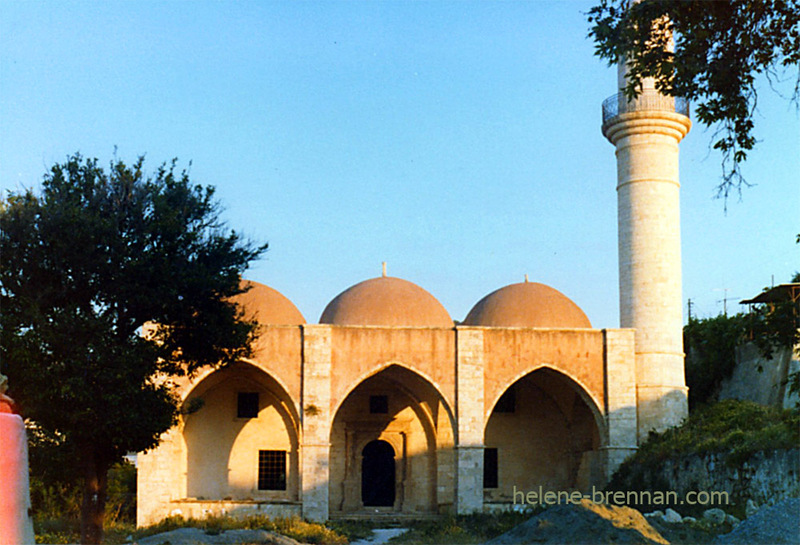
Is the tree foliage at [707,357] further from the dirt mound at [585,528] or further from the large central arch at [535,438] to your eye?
the dirt mound at [585,528]

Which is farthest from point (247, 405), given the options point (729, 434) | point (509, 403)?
point (729, 434)

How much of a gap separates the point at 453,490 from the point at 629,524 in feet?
32.5

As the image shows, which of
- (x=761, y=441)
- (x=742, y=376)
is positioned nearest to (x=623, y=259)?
(x=742, y=376)

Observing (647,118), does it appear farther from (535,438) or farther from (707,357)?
(535,438)

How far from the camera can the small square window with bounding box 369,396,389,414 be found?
24453mm

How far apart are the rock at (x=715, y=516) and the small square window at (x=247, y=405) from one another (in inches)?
487

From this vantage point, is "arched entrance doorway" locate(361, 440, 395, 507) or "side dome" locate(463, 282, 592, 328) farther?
"arched entrance doorway" locate(361, 440, 395, 507)

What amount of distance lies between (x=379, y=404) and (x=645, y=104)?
10.7 m

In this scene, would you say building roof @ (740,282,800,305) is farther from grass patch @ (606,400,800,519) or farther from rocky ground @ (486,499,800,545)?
rocky ground @ (486,499,800,545)

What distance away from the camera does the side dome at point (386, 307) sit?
76.0 ft

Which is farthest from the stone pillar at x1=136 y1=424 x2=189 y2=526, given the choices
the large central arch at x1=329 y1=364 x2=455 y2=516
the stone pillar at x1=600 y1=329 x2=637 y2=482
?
the stone pillar at x1=600 y1=329 x2=637 y2=482

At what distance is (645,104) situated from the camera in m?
22.5

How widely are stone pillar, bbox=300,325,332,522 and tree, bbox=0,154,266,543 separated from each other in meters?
7.15

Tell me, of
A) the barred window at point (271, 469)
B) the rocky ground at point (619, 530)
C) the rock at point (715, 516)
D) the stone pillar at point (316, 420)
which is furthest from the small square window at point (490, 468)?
the rocky ground at point (619, 530)
